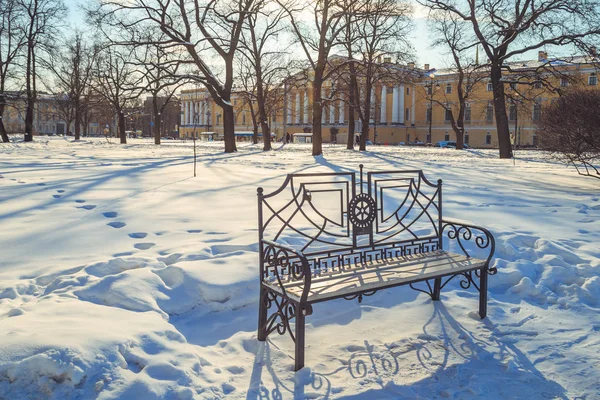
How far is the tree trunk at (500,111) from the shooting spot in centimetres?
2572

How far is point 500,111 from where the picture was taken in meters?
26.2

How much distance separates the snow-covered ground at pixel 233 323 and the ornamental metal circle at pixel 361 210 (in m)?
0.80

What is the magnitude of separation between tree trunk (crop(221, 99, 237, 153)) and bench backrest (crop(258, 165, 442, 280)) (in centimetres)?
1488

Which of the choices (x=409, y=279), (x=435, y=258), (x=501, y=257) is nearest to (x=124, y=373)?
(x=409, y=279)

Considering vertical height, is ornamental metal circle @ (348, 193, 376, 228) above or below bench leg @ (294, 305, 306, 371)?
above

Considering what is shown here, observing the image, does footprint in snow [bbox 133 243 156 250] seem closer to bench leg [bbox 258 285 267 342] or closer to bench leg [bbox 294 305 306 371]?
bench leg [bbox 258 285 267 342]

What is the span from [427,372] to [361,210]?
5.24 feet

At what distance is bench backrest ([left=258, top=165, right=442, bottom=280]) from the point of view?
4523 millimetres

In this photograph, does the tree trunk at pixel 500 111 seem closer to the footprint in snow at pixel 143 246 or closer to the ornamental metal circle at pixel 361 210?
the ornamental metal circle at pixel 361 210

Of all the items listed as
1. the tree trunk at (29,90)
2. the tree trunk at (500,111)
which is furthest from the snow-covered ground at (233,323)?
the tree trunk at (29,90)

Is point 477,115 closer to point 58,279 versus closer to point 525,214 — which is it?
point 525,214

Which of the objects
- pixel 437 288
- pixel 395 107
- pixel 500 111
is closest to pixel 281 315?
pixel 437 288

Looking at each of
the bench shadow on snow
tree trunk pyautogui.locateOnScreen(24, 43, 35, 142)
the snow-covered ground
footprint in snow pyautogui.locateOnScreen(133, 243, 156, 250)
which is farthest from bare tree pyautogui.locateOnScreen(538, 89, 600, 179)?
tree trunk pyautogui.locateOnScreen(24, 43, 35, 142)

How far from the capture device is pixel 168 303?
4422 millimetres
